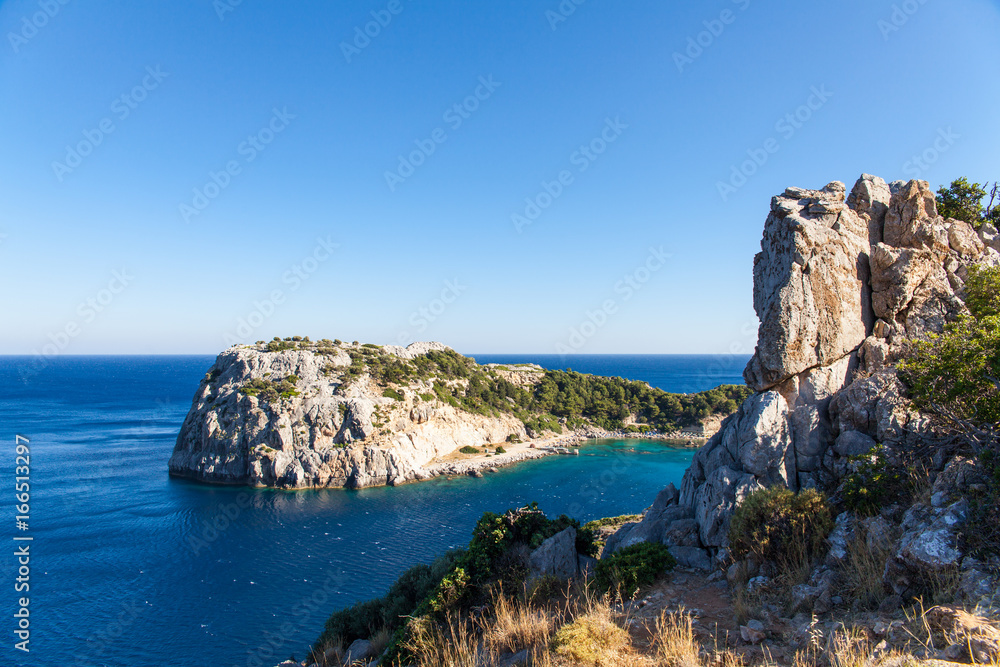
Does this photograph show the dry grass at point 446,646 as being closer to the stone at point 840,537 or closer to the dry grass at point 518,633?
the dry grass at point 518,633

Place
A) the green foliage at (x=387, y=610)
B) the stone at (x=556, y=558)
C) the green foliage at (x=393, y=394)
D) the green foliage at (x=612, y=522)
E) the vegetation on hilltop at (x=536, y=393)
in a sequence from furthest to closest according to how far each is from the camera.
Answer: the vegetation on hilltop at (x=536, y=393) → the green foliage at (x=393, y=394) → the green foliage at (x=612, y=522) → the green foliage at (x=387, y=610) → the stone at (x=556, y=558)

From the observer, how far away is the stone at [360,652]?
14.7 meters

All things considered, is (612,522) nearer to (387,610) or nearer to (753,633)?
(387,610)

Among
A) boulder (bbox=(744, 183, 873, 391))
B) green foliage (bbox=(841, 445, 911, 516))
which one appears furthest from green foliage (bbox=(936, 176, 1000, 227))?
green foliage (bbox=(841, 445, 911, 516))

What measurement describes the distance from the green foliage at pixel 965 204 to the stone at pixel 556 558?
20.5 m

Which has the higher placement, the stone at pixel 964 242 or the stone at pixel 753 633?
the stone at pixel 964 242

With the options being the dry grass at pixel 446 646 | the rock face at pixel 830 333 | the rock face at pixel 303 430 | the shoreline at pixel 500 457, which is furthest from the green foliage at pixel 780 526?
the rock face at pixel 303 430

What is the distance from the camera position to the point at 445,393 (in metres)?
69.7

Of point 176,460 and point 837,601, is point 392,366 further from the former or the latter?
point 837,601

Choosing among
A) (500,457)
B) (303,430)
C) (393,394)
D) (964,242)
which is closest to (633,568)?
(964,242)

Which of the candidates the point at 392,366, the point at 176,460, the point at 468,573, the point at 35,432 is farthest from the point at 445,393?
the point at 35,432

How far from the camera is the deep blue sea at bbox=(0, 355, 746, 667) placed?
78.3ft

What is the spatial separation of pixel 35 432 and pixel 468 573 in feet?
316

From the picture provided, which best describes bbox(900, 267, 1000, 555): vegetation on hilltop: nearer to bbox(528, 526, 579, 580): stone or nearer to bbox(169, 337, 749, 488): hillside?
bbox(528, 526, 579, 580): stone
